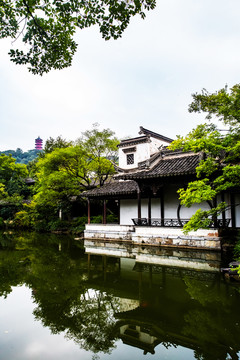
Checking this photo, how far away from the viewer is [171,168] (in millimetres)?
13844

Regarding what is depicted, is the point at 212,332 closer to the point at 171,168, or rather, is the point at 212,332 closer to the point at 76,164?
the point at 171,168

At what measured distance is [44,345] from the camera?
152 inches

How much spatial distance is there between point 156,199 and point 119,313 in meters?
11.5

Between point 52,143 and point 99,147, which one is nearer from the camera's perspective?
point 99,147

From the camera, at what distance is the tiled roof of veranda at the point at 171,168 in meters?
12.8

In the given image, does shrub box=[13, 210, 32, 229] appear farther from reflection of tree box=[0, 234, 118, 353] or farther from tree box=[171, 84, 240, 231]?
tree box=[171, 84, 240, 231]

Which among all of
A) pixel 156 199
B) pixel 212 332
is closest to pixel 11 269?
pixel 212 332

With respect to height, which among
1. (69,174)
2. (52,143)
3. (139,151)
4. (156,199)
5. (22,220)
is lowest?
(22,220)

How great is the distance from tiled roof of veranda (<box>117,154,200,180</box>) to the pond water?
507 cm

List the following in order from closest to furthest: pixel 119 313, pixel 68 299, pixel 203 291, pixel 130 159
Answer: pixel 119 313, pixel 68 299, pixel 203 291, pixel 130 159

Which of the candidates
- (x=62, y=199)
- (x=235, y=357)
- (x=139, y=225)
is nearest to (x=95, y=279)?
(x=235, y=357)

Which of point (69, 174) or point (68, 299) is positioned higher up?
point (69, 174)

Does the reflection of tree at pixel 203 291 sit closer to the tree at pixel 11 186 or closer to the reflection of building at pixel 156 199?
the reflection of building at pixel 156 199

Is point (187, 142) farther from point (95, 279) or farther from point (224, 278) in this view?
point (95, 279)
